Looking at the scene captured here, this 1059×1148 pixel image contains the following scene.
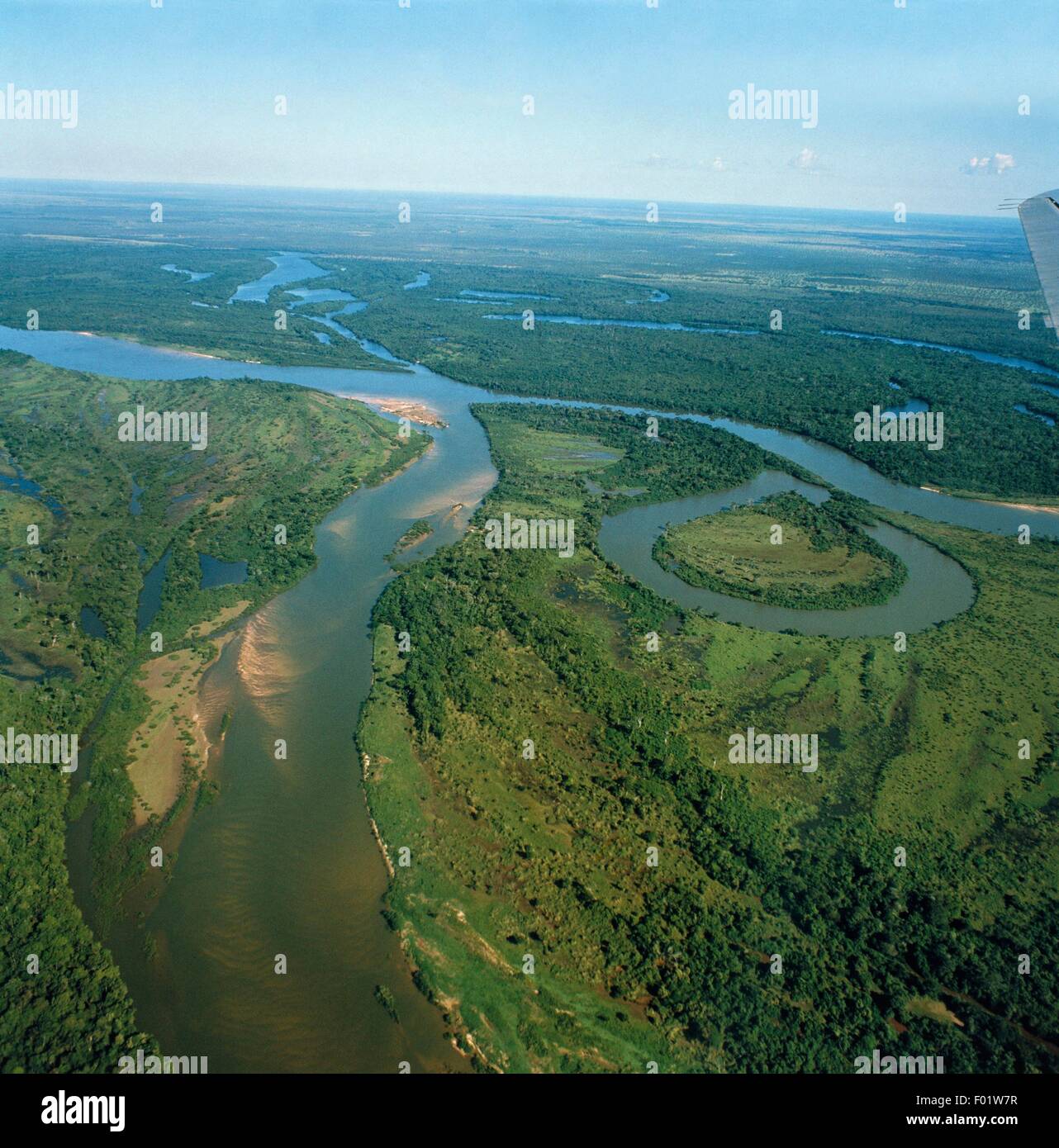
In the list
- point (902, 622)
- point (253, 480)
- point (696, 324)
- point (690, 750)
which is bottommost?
point (690, 750)

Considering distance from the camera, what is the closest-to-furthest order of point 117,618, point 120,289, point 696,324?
point 117,618, point 696,324, point 120,289

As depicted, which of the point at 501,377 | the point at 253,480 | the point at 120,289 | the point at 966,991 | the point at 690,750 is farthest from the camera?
the point at 120,289

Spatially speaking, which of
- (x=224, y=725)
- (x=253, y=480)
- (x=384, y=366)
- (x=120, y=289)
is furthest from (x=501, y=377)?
(x=120, y=289)

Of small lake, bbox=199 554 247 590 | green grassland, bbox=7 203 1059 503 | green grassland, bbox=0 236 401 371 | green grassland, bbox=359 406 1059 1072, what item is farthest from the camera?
green grassland, bbox=0 236 401 371

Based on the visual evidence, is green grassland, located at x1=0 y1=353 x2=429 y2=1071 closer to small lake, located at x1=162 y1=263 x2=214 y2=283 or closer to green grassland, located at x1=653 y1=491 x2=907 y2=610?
green grassland, located at x1=653 y1=491 x2=907 y2=610

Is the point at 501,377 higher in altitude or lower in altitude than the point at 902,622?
higher

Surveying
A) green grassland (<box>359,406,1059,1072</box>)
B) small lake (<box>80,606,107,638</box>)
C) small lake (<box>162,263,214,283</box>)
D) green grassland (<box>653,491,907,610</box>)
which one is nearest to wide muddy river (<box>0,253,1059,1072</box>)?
green grassland (<box>653,491,907,610</box>)

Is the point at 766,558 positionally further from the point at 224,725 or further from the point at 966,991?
the point at 224,725

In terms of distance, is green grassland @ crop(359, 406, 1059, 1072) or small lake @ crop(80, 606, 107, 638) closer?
green grassland @ crop(359, 406, 1059, 1072)
